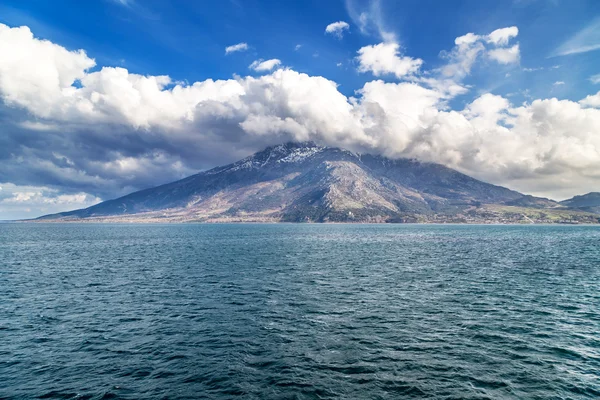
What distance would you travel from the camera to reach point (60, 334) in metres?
42.4

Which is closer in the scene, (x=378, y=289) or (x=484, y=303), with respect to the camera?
(x=484, y=303)

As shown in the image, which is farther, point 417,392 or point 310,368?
point 310,368

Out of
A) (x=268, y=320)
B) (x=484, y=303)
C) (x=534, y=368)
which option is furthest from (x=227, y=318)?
(x=484, y=303)

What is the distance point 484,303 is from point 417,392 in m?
35.3

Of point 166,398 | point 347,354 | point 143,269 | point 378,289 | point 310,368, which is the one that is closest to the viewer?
point 166,398

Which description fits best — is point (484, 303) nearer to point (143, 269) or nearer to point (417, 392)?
point (417, 392)

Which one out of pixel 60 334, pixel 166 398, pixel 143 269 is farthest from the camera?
pixel 143 269

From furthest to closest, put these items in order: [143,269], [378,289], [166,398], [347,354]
A: [143,269] < [378,289] < [347,354] < [166,398]

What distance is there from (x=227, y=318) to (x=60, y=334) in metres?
21.1

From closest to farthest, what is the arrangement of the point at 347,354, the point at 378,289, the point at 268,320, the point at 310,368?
the point at 310,368
the point at 347,354
the point at 268,320
the point at 378,289

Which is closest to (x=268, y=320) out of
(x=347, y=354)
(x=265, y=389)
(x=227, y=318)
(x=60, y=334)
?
(x=227, y=318)

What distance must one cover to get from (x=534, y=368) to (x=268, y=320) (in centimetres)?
3168

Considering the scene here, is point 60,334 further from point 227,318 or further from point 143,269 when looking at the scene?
point 143,269

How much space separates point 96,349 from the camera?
124 ft
